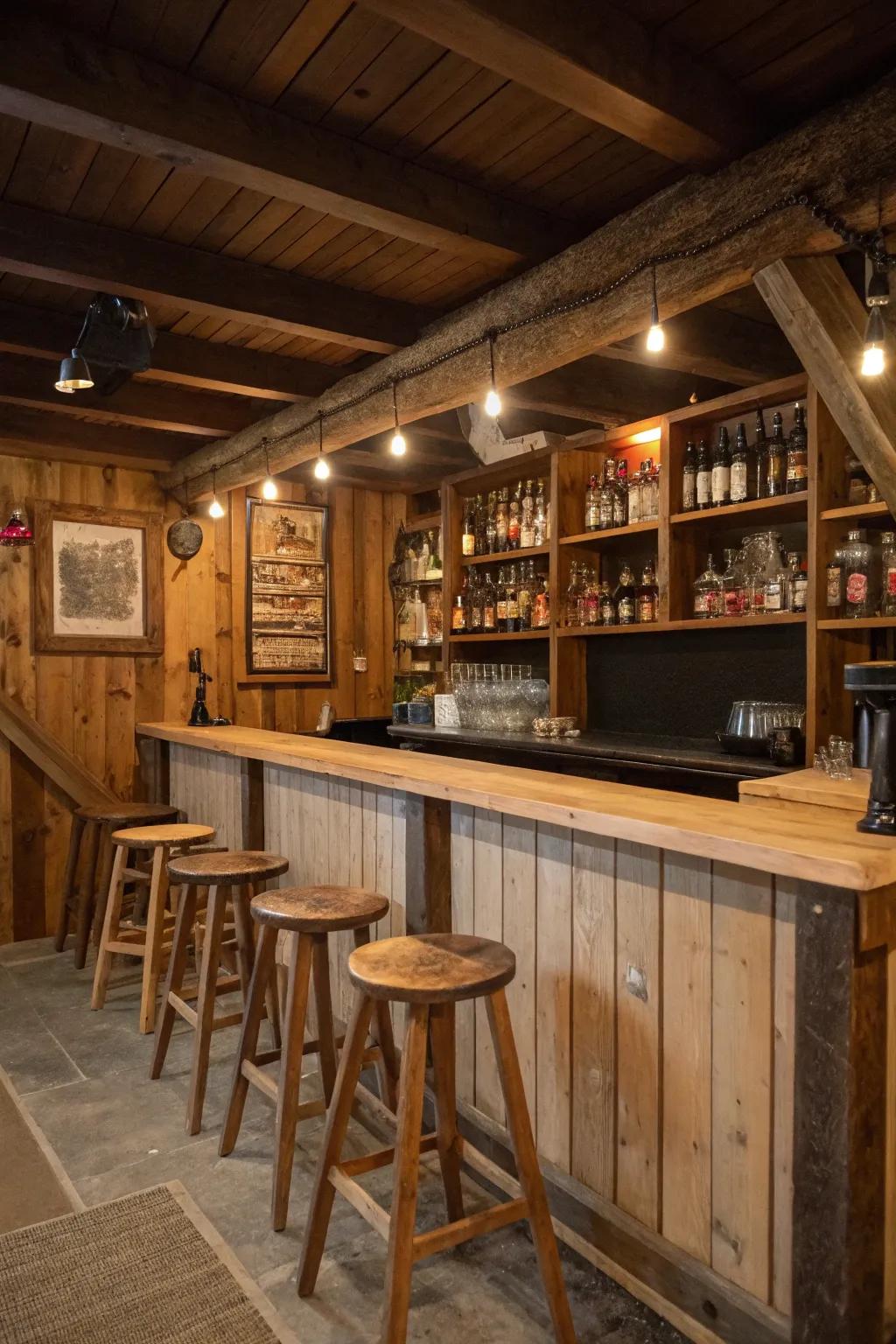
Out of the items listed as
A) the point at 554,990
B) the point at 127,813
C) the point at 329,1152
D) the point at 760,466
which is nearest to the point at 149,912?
the point at 127,813

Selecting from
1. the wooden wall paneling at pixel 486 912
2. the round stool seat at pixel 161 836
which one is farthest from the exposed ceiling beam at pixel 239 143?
the round stool seat at pixel 161 836

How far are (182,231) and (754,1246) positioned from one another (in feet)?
9.47

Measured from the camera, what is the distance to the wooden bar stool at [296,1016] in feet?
6.58

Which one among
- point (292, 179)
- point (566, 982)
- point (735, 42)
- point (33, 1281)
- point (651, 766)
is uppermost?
point (735, 42)

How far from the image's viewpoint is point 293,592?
17.0ft

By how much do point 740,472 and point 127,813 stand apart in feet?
9.25

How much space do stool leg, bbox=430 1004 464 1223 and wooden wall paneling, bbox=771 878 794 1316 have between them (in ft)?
2.05

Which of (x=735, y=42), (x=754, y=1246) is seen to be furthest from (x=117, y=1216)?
(x=735, y=42)

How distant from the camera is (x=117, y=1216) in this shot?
80.8 inches

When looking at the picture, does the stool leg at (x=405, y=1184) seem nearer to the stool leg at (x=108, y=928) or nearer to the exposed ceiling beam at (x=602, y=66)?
the exposed ceiling beam at (x=602, y=66)

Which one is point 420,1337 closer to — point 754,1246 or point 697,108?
point 754,1246

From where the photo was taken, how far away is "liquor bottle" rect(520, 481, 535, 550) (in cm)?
429

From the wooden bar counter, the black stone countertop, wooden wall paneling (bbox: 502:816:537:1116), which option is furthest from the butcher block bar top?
the black stone countertop

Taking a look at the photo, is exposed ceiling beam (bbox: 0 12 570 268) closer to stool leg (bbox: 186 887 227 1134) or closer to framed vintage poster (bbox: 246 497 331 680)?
stool leg (bbox: 186 887 227 1134)
